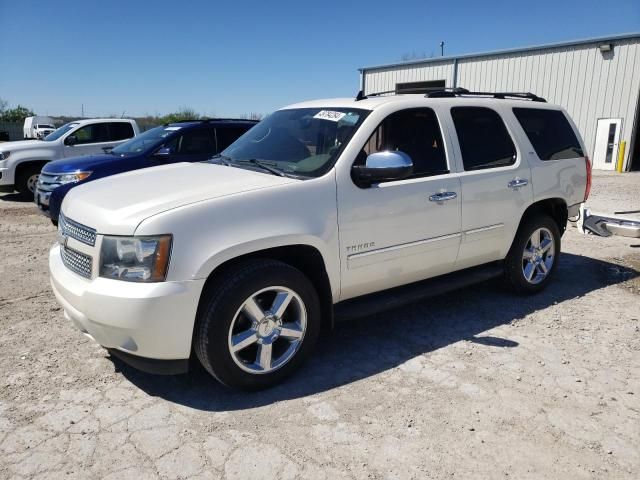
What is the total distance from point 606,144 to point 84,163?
1908cm

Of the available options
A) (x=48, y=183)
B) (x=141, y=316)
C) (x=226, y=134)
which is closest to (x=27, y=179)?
(x=48, y=183)

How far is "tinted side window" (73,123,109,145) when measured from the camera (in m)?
11.6

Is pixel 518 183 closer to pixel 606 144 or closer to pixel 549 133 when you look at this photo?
pixel 549 133

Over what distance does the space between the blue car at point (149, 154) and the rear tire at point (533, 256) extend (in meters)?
5.37

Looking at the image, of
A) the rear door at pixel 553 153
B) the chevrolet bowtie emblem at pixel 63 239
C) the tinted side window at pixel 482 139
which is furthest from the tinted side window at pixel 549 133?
the chevrolet bowtie emblem at pixel 63 239

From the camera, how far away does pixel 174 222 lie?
2.88 m

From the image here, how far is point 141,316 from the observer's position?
2.85m

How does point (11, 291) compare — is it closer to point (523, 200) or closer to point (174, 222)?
point (174, 222)

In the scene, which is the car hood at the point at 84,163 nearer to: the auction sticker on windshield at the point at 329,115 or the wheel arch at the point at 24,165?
the wheel arch at the point at 24,165

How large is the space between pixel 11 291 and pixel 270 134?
320cm

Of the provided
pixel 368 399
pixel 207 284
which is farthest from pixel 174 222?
pixel 368 399

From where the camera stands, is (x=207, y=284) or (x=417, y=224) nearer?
(x=207, y=284)

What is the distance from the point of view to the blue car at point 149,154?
7875 millimetres

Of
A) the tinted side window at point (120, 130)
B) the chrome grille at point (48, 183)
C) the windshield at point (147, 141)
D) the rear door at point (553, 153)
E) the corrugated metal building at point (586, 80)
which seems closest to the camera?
the rear door at point (553, 153)
